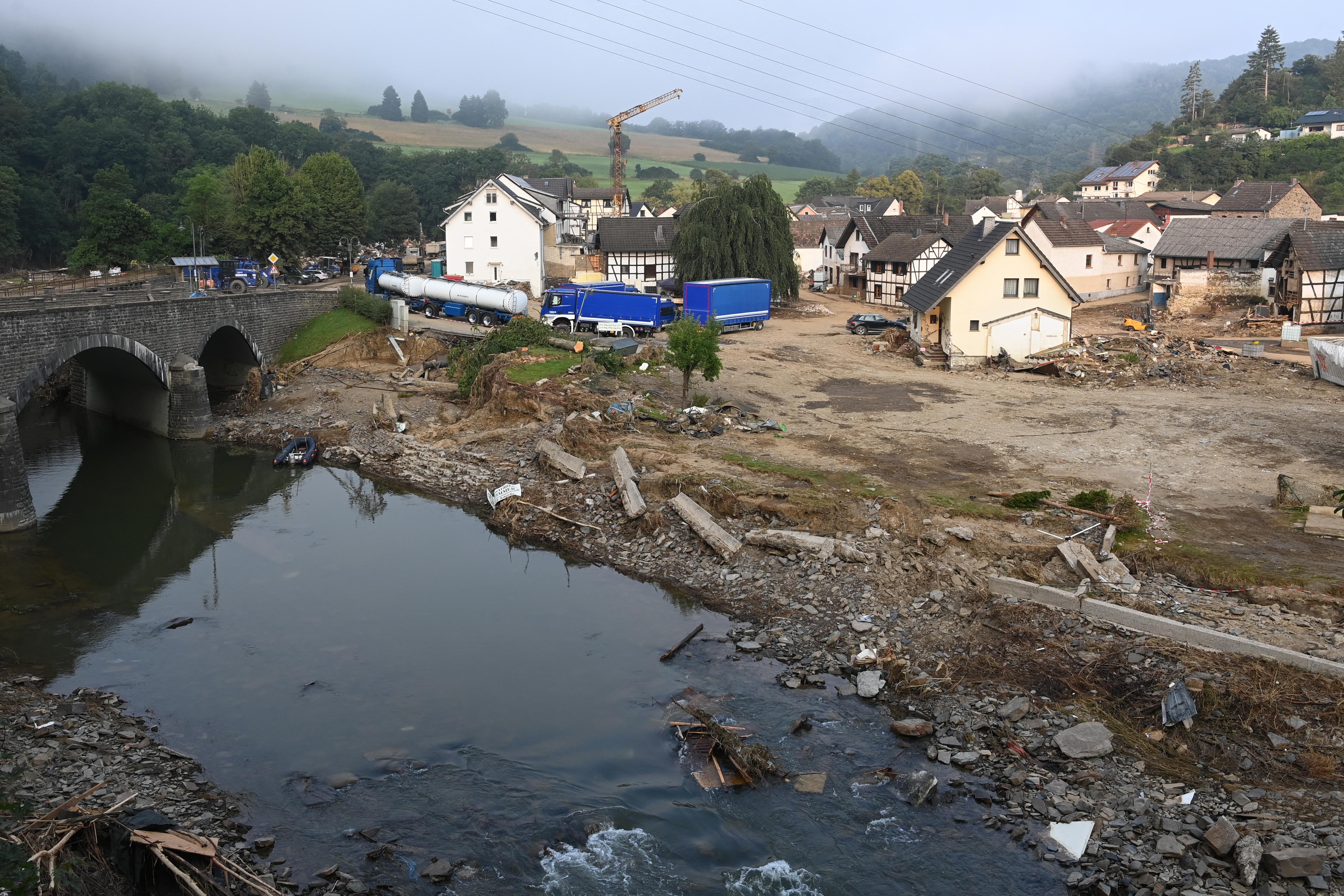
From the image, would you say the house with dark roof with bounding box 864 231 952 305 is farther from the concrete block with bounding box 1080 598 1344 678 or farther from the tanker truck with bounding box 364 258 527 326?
the concrete block with bounding box 1080 598 1344 678

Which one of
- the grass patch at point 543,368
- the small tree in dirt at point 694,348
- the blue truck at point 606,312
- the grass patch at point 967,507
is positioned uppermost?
the blue truck at point 606,312

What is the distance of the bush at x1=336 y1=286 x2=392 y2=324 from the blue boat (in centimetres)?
1357

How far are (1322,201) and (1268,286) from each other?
46.5 metres

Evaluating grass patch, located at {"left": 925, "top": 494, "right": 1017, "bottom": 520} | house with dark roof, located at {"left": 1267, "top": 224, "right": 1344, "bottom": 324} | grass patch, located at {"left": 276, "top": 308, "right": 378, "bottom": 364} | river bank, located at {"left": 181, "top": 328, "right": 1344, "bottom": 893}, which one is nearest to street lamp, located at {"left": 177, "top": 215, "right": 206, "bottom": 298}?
grass patch, located at {"left": 276, "top": 308, "right": 378, "bottom": 364}

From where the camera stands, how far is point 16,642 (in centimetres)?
1839

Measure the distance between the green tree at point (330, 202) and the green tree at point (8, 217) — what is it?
65.6 feet

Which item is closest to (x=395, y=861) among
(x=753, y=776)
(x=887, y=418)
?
(x=753, y=776)

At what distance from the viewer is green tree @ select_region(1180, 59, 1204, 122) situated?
134 m

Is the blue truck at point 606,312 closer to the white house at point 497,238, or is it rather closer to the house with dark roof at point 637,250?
the white house at point 497,238

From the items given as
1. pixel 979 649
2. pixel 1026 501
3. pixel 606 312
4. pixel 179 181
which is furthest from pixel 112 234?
pixel 979 649

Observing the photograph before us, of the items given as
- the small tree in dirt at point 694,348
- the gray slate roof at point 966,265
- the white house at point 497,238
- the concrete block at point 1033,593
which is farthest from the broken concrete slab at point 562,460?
the white house at point 497,238

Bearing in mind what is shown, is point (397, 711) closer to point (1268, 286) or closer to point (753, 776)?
point (753, 776)

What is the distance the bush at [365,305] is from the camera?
4456 cm

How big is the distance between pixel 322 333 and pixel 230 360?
164 inches
